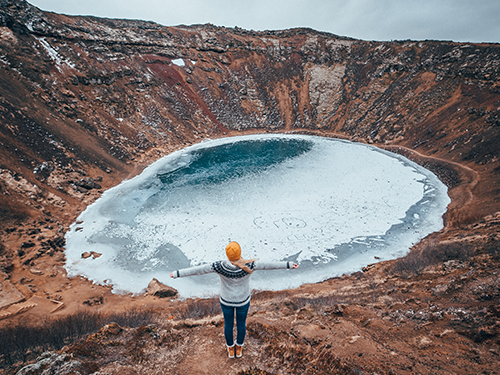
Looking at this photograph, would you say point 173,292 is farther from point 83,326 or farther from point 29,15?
point 29,15

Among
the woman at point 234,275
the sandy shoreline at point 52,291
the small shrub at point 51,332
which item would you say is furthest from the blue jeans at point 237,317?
the sandy shoreline at point 52,291

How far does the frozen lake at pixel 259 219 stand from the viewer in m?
12.6

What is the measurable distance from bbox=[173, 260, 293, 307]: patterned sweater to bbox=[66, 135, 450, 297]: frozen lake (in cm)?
781

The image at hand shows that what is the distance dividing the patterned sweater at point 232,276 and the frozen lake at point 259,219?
25.6 feet

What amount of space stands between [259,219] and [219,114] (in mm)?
28781

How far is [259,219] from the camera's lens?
53.1 feet

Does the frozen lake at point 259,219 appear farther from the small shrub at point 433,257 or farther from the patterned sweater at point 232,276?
the patterned sweater at point 232,276

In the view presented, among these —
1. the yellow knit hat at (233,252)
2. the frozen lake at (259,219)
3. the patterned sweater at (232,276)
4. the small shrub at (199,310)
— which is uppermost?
the frozen lake at (259,219)

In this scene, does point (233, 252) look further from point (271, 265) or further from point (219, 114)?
point (219, 114)

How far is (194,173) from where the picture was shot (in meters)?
24.5

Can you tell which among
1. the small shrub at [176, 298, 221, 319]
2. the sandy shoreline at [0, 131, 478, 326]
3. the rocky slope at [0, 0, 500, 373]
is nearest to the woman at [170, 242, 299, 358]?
the rocky slope at [0, 0, 500, 373]

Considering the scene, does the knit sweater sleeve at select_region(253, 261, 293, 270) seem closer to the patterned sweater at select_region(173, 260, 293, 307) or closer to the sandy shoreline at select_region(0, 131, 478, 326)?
the patterned sweater at select_region(173, 260, 293, 307)

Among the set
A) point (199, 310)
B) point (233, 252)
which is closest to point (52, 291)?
point (199, 310)

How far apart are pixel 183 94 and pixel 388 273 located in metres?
37.7
